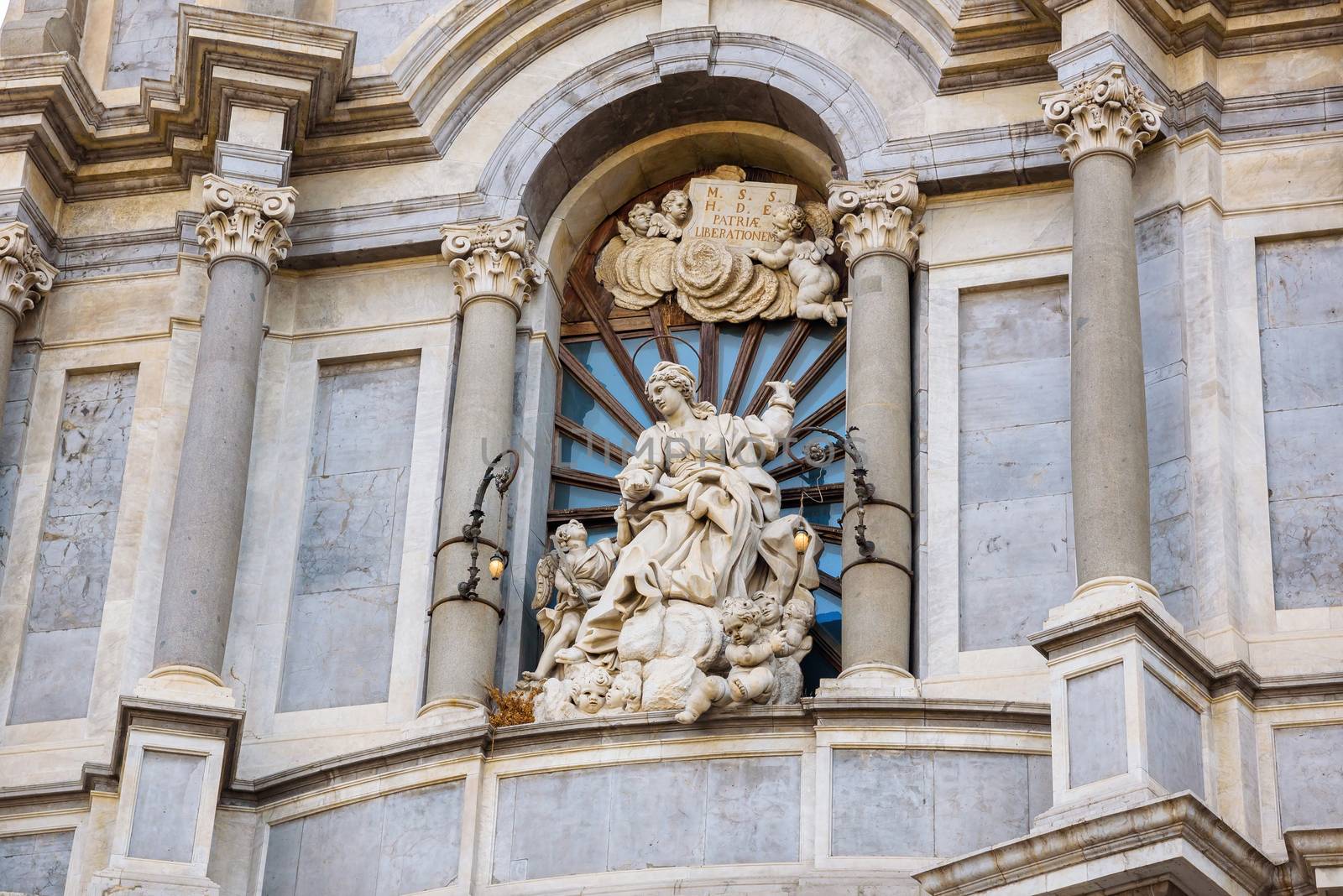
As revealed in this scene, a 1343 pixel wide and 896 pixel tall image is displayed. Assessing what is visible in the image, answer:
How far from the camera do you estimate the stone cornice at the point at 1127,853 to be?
14430 millimetres

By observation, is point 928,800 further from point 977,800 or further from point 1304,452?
point 1304,452

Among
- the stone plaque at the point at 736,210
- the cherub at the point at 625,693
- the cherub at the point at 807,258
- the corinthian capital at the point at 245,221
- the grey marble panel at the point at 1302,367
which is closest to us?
the cherub at the point at 625,693

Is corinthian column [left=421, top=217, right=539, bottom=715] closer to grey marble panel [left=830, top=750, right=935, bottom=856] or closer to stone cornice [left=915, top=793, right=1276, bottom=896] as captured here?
grey marble panel [left=830, top=750, right=935, bottom=856]

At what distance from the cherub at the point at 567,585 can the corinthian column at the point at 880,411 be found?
1532mm

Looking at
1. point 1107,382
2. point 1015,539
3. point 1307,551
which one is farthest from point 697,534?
point 1307,551

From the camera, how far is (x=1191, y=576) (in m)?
16.5

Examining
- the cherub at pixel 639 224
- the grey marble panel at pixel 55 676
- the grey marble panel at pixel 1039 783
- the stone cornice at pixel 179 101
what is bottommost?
the grey marble panel at pixel 1039 783

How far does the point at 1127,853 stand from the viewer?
1453 centimetres

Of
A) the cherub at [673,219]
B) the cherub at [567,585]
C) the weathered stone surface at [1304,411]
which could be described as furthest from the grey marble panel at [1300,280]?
the cherub at [567,585]

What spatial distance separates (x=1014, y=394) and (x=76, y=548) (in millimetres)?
6151

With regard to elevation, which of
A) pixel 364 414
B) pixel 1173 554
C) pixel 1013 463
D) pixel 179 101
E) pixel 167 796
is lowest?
pixel 167 796

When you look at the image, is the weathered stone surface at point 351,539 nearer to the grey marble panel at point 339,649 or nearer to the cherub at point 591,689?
the grey marble panel at point 339,649

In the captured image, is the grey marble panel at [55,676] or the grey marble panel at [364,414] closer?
the grey marble panel at [55,676]

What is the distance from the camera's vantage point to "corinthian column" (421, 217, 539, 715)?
17516mm
